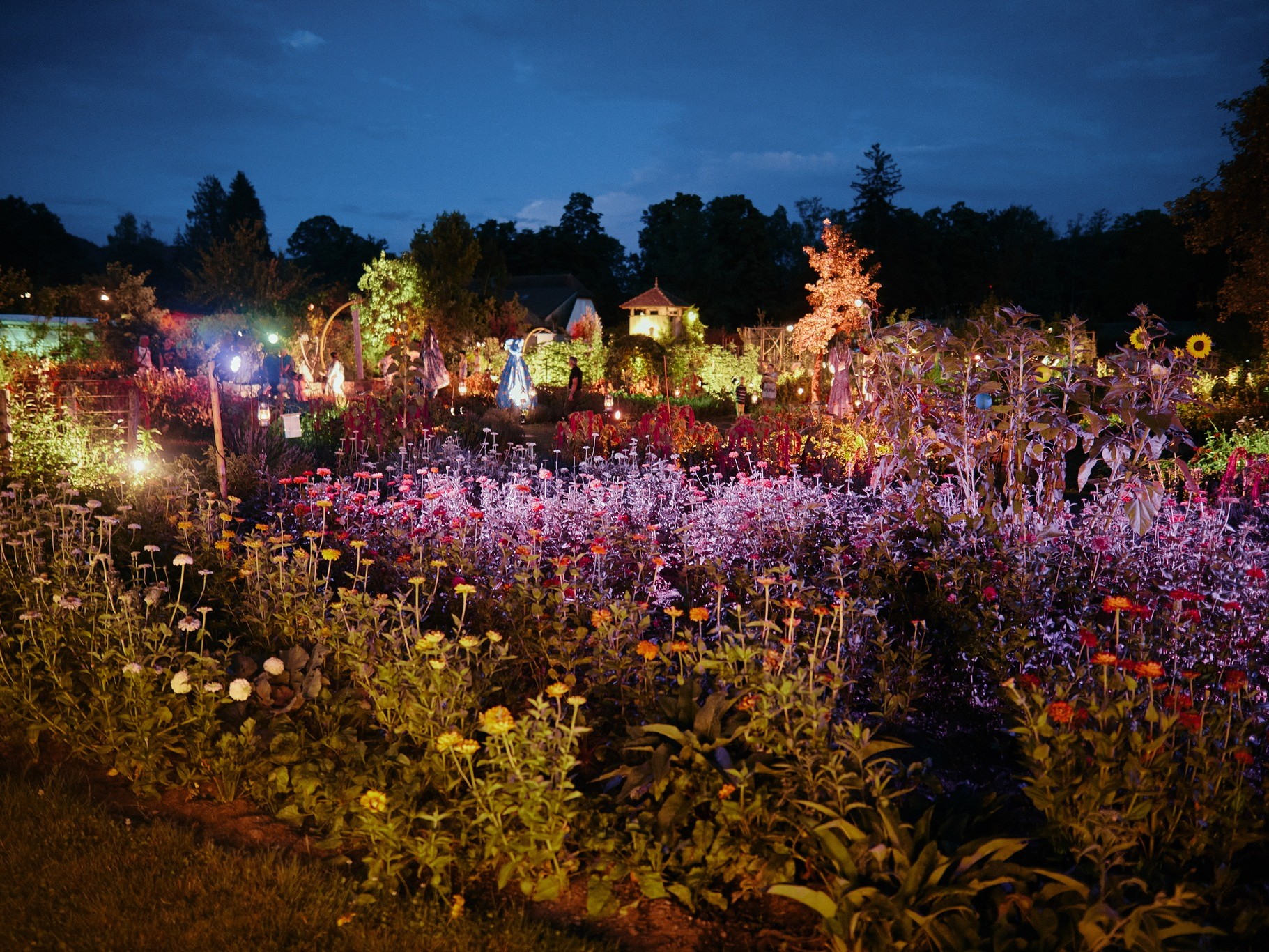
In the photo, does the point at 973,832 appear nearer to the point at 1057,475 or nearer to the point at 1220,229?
the point at 1057,475

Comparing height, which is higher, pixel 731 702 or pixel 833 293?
pixel 833 293

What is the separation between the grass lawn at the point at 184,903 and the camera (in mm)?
2189

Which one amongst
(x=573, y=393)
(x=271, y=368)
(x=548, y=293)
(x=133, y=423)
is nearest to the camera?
(x=133, y=423)

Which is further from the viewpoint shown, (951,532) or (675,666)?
(951,532)

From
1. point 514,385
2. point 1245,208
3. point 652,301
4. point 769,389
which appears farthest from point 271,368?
point 1245,208

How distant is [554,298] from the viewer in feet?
127

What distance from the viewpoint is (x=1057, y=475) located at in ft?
15.6

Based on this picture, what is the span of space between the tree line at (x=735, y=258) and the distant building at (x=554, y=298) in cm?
275

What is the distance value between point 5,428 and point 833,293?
16644 mm

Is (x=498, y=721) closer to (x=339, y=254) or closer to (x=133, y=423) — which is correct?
(x=133, y=423)

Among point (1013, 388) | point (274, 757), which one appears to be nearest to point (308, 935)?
point (274, 757)

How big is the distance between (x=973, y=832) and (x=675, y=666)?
51.9 inches

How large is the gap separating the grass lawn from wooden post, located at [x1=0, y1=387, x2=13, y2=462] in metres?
5.48

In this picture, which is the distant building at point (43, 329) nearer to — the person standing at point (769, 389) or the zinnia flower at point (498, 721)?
the person standing at point (769, 389)
